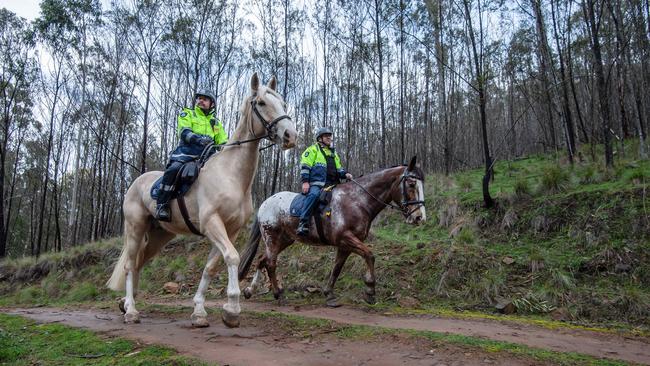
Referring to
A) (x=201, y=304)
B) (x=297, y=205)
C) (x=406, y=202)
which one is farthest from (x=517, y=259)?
(x=201, y=304)

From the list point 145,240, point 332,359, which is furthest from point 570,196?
point 145,240

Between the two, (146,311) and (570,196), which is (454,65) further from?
(146,311)

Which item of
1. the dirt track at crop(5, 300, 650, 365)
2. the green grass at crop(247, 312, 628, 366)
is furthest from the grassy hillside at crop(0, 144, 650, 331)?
the green grass at crop(247, 312, 628, 366)

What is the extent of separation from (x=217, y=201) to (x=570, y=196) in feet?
26.4

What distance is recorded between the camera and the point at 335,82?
71.4 feet

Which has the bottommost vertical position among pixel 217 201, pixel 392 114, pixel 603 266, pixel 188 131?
pixel 603 266

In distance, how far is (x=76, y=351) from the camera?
402 centimetres

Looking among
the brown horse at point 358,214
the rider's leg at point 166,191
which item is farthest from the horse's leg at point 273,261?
the rider's leg at point 166,191

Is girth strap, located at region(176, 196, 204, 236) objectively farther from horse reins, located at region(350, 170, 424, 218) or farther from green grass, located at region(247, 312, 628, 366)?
horse reins, located at region(350, 170, 424, 218)

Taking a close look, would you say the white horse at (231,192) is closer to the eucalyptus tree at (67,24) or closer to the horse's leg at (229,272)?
the horse's leg at (229,272)

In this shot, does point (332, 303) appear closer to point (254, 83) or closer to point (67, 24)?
point (254, 83)

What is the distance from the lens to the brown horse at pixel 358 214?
6629 mm

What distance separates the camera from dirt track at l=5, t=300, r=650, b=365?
335 cm

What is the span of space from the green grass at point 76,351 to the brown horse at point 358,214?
3.54 meters
